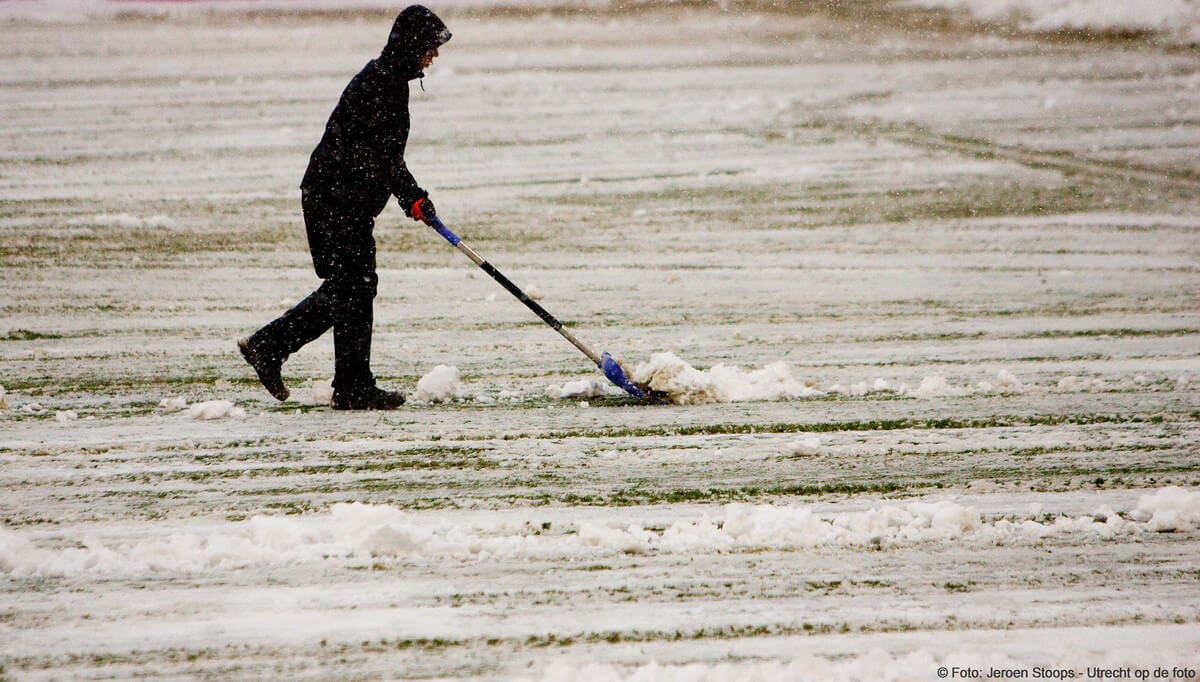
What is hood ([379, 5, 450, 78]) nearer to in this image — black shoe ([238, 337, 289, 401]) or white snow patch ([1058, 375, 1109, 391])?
black shoe ([238, 337, 289, 401])

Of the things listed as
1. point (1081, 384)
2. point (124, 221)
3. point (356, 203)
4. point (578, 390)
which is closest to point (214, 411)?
point (356, 203)

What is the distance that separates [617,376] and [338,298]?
1.37 metres

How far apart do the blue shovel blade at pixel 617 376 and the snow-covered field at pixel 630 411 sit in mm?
127

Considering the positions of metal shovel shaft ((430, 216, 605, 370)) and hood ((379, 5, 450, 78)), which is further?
metal shovel shaft ((430, 216, 605, 370))

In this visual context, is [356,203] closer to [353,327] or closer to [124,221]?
[353,327]

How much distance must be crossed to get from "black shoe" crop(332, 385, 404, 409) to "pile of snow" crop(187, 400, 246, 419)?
45 cm

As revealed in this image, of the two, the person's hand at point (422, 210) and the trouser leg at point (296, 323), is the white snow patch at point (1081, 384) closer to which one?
the person's hand at point (422, 210)

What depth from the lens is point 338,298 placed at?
5.61m

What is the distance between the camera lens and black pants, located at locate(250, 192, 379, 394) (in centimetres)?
554

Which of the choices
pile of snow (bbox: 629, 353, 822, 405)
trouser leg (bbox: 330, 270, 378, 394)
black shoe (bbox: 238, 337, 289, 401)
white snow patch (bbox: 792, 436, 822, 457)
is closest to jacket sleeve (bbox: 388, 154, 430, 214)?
trouser leg (bbox: 330, 270, 378, 394)

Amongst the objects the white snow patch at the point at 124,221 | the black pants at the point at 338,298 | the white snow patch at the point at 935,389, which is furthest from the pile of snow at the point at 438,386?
the white snow patch at the point at 124,221

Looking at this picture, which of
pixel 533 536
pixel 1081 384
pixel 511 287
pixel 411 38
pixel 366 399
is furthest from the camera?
pixel 1081 384

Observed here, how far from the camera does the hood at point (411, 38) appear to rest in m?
5.36

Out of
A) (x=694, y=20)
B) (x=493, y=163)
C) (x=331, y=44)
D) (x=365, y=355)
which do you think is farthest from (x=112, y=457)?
(x=694, y=20)
